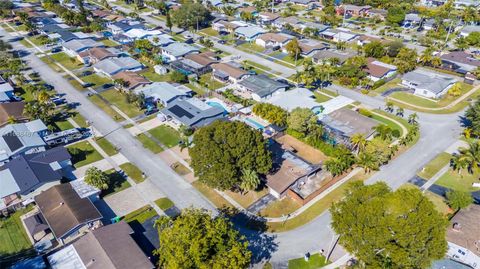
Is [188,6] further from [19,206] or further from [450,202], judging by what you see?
[450,202]

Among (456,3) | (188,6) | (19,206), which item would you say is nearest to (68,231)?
(19,206)

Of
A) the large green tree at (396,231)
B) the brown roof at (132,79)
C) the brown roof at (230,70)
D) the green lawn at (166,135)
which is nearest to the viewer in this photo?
the large green tree at (396,231)

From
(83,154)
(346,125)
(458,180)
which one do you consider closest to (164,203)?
(83,154)

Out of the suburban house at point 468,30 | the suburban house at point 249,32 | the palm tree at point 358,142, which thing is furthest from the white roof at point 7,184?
the suburban house at point 468,30

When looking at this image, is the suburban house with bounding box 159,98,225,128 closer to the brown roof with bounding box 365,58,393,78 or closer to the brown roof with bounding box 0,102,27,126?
the brown roof with bounding box 0,102,27,126

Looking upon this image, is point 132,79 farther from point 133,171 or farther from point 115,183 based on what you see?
point 115,183

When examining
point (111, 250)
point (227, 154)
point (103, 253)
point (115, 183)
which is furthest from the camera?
point (115, 183)

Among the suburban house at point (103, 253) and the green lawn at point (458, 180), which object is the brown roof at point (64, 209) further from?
the green lawn at point (458, 180)
